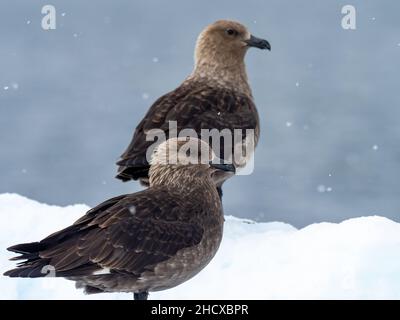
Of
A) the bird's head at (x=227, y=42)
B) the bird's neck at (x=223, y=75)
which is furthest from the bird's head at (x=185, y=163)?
the bird's head at (x=227, y=42)

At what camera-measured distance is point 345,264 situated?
→ 9789 millimetres

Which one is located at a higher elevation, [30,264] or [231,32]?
[231,32]

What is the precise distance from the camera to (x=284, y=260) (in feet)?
32.9

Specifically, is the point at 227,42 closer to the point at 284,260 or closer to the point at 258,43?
the point at 258,43

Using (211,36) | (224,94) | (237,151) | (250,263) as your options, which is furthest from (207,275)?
(211,36)

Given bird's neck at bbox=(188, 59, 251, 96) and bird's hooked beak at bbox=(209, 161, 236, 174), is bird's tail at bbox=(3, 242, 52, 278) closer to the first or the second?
bird's hooked beak at bbox=(209, 161, 236, 174)

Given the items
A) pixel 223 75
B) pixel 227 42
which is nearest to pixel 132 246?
pixel 223 75

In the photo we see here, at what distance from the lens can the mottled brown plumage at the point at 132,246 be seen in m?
7.70

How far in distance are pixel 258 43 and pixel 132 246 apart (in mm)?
3723

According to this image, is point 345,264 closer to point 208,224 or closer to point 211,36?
point 208,224

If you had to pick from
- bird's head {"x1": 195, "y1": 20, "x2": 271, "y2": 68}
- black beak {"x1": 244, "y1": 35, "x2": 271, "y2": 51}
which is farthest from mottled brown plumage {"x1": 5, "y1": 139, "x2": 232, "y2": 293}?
black beak {"x1": 244, "y1": 35, "x2": 271, "y2": 51}

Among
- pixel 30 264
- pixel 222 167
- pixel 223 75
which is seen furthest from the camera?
pixel 223 75

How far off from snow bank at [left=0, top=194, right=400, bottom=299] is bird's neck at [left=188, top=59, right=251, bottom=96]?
5.46 ft
